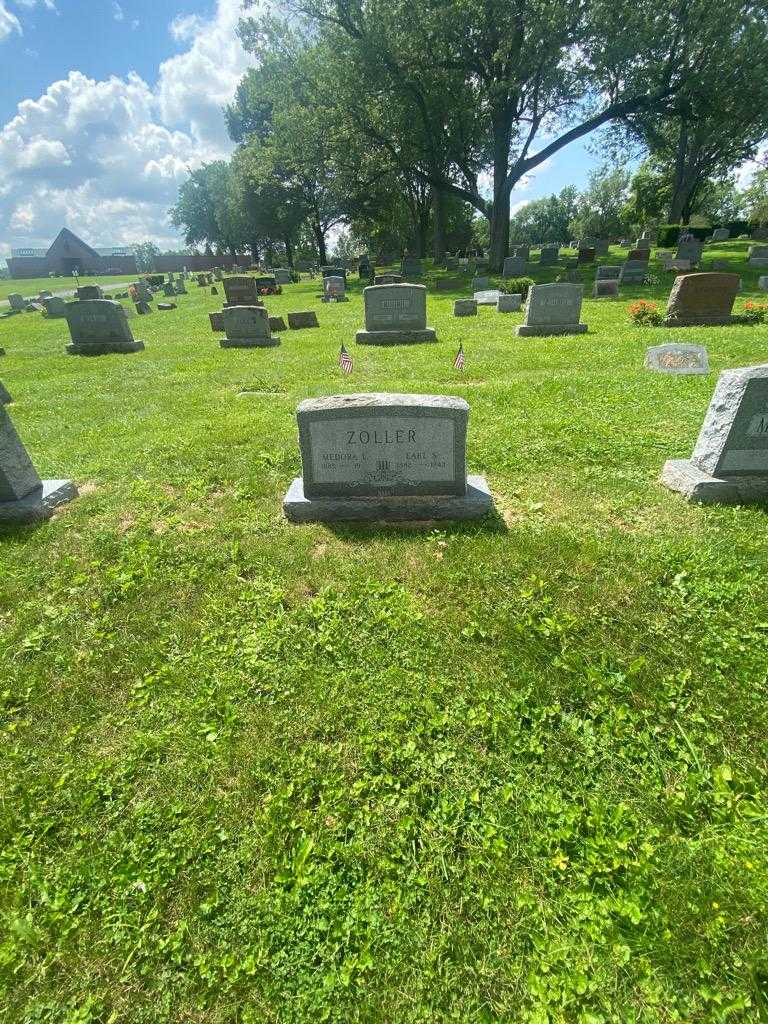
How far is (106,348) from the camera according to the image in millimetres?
14180

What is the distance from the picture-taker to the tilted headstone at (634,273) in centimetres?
2142

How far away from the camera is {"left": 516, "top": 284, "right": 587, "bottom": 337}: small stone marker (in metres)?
12.6

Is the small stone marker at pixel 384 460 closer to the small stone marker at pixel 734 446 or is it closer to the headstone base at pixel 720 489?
the headstone base at pixel 720 489

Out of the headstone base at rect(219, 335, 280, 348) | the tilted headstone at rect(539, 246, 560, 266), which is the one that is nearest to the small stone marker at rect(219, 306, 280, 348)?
the headstone base at rect(219, 335, 280, 348)

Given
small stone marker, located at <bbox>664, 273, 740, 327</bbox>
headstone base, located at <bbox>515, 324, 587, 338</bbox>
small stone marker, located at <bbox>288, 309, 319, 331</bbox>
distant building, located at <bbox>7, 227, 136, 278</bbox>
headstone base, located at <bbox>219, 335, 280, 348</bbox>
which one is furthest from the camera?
distant building, located at <bbox>7, 227, 136, 278</bbox>

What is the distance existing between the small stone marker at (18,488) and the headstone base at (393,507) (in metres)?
2.58

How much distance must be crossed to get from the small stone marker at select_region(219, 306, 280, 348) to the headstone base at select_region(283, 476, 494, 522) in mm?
10545

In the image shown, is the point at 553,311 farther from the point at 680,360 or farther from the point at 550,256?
Result: the point at 550,256

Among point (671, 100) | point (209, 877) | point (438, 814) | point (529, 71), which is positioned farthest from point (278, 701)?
point (671, 100)

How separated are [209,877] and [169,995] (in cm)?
38

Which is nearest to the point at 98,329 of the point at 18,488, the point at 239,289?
the point at 239,289

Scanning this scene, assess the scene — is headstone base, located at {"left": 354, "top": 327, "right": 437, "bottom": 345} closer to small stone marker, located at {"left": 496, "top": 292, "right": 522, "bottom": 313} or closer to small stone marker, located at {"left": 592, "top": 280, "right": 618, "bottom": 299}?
small stone marker, located at {"left": 496, "top": 292, "right": 522, "bottom": 313}

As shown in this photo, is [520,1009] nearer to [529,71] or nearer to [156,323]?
[156,323]

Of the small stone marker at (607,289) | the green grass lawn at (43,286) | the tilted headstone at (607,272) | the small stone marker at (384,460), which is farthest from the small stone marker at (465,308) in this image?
the green grass lawn at (43,286)
